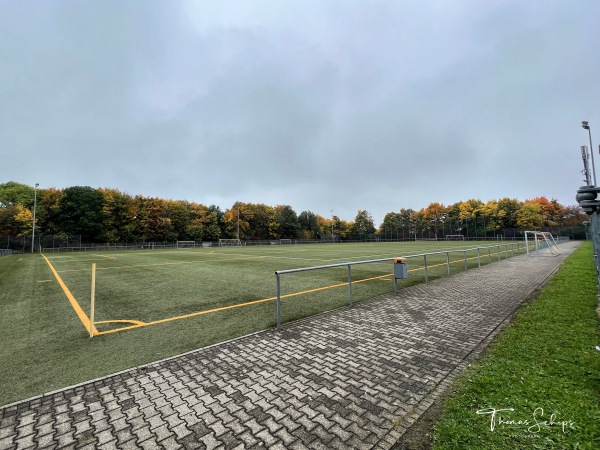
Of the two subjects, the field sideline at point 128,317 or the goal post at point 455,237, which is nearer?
the field sideline at point 128,317

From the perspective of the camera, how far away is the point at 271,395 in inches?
127

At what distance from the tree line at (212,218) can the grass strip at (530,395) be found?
160 ft

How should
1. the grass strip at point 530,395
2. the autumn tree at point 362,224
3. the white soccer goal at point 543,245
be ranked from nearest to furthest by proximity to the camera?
the grass strip at point 530,395
the white soccer goal at point 543,245
the autumn tree at point 362,224

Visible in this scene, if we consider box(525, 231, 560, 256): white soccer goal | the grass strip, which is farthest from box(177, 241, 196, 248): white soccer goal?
the grass strip

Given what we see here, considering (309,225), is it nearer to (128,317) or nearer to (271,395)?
(128,317)

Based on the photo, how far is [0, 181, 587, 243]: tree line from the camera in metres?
52.3

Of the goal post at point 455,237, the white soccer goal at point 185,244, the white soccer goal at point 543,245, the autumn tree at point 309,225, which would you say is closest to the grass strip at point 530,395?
the white soccer goal at point 543,245

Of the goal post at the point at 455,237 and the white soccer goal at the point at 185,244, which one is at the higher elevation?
the white soccer goal at the point at 185,244

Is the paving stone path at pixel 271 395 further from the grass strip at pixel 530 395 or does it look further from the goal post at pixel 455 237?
the goal post at pixel 455 237

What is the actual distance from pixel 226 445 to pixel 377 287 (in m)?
8.29

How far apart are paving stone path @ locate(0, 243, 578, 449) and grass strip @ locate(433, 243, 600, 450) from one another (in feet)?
1.04

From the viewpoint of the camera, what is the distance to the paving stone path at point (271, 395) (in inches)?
101

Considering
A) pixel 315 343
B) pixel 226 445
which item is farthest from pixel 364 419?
pixel 315 343

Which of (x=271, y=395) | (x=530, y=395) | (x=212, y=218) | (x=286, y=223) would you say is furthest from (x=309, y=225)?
(x=530, y=395)
